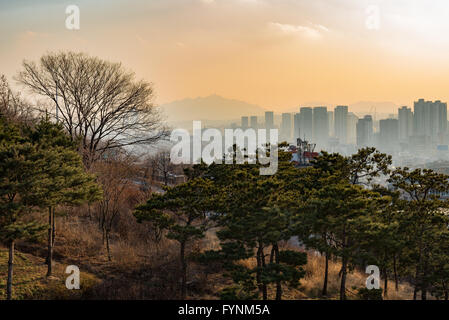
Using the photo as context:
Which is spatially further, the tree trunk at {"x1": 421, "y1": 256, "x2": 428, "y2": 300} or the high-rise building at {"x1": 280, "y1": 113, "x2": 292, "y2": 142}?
the high-rise building at {"x1": 280, "y1": 113, "x2": 292, "y2": 142}

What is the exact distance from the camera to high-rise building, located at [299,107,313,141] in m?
118

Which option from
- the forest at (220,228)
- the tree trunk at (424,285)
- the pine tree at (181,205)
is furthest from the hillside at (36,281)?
the tree trunk at (424,285)

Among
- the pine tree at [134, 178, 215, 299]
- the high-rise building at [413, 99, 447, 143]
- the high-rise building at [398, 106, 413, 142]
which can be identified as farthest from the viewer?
the high-rise building at [398, 106, 413, 142]

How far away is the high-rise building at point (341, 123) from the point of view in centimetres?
14534

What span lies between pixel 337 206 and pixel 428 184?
4.69m

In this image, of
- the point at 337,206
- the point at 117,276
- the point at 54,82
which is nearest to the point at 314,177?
the point at 337,206

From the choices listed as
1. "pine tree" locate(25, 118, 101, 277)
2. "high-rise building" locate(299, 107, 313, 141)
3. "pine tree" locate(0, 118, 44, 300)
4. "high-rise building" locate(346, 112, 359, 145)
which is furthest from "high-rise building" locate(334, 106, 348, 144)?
"pine tree" locate(0, 118, 44, 300)

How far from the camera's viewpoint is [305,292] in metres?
11.7

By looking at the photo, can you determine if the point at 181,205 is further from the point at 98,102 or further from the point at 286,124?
the point at 286,124

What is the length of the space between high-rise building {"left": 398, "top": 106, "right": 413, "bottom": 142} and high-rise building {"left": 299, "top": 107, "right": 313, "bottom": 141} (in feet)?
205

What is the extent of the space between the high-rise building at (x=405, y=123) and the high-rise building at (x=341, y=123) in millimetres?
32484

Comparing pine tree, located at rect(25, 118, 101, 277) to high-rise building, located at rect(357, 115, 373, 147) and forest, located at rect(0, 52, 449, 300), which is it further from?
high-rise building, located at rect(357, 115, 373, 147)

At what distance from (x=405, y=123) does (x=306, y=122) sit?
75.4m
